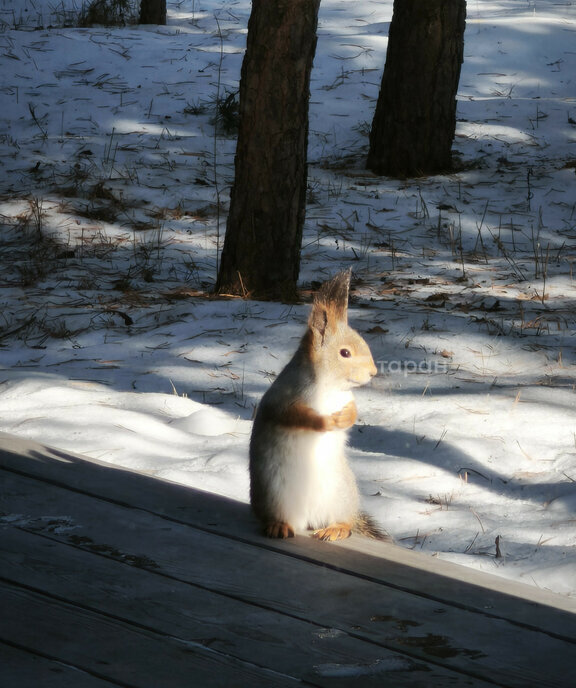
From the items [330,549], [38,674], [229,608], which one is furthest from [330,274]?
[38,674]

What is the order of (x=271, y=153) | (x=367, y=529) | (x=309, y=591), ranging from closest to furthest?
(x=309, y=591), (x=367, y=529), (x=271, y=153)

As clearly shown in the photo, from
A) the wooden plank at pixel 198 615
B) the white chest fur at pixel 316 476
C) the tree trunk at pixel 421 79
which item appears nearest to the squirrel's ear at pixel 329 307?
the white chest fur at pixel 316 476

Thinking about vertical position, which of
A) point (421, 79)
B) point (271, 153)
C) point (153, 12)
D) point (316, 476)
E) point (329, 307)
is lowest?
point (316, 476)

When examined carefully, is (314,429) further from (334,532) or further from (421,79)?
(421,79)

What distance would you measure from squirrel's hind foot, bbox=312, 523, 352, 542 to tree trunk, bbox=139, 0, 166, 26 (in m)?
12.8

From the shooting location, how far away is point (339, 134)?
32.7 feet

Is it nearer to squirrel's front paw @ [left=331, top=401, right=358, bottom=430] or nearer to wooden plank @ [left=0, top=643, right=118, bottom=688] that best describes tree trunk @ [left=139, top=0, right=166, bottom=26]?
squirrel's front paw @ [left=331, top=401, right=358, bottom=430]

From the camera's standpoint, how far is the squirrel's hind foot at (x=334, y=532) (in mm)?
2588

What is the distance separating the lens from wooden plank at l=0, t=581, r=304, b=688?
1717 millimetres

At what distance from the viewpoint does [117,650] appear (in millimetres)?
1812

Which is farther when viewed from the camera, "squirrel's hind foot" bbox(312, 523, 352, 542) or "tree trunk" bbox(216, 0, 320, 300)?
"tree trunk" bbox(216, 0, 320, 300)

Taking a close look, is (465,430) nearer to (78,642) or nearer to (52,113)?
(78,642)

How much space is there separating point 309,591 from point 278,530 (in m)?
0.38

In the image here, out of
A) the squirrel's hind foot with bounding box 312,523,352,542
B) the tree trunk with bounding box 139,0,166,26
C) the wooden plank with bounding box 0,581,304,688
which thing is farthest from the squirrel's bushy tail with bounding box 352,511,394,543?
the tree trunk with bounding box 139,0,166,26
